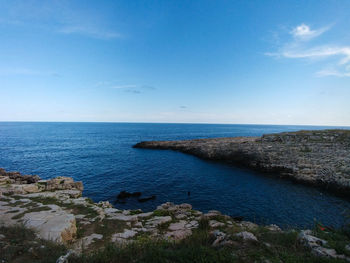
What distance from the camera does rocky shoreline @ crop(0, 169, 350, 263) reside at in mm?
6344

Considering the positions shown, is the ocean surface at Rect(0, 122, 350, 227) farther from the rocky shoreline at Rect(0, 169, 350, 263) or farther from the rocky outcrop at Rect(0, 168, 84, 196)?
the rocky shoreline at Rect(0, 169, 350, 263)

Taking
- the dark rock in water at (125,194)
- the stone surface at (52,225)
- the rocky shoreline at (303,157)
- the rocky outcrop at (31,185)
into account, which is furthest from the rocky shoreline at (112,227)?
the rocky shoreline at (303,157)

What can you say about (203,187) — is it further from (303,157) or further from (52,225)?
(303,157)

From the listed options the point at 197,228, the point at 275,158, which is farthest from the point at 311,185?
the point at 197,228

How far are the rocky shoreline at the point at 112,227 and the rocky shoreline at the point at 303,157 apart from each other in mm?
Answer: 16872

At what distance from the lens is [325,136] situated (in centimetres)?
3634

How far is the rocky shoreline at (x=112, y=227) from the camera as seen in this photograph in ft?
20.8

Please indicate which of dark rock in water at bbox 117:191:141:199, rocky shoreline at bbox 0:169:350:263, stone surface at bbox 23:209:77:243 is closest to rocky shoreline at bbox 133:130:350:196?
rocky shoreline at bbox 0:169:350:263

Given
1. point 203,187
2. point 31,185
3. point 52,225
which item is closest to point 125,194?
point 31,185

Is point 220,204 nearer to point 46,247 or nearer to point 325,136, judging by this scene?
point 46,247

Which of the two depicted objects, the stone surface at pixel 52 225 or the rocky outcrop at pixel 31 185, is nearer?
the stone surface at pixel 52 225

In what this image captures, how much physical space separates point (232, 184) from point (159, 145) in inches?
1374

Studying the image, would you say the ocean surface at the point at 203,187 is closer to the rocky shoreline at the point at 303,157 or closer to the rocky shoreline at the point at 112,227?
the rocky shoreline at the point at 303,157

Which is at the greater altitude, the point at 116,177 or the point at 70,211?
the point at 70,211
